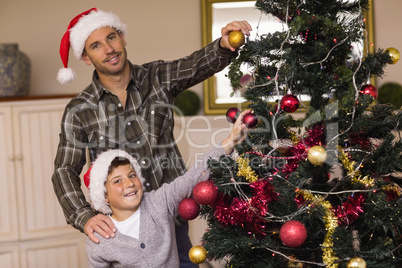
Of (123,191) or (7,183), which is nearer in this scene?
(123,191)

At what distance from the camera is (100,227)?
1737mm

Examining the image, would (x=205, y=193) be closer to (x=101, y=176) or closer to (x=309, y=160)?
(x=309, y=160)

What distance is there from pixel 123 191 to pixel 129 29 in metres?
2.00

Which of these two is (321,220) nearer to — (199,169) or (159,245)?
(199,169)

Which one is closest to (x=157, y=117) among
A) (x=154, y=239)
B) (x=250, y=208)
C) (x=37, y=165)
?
(x=154, y=239)

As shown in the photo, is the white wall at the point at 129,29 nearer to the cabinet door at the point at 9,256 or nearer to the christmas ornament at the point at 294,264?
the cabinet door at the point at 9,256

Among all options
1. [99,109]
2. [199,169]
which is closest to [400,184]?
[199,169]

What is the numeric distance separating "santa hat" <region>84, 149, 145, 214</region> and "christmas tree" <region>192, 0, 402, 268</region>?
45 centimetres

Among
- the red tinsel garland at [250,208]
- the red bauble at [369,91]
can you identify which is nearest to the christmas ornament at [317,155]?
the red tinsel garland at [250,208]

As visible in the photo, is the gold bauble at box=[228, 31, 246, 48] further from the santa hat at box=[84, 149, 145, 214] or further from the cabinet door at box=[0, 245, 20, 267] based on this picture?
the cabinet door at box=[0, 245, 20, 267]

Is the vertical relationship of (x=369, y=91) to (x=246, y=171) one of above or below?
above

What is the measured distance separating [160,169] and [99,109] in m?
0.33

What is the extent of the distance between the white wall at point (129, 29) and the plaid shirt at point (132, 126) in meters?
1.52

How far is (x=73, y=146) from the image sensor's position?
202cm
